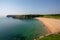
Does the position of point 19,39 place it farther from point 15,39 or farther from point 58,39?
point 58,39

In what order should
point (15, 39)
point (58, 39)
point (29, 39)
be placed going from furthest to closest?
point (15, 39), point (29, 39), point (58, 39)

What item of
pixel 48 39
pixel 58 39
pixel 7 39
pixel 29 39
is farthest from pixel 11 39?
pixel 58 39

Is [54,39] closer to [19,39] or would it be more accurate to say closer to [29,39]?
[29,39]

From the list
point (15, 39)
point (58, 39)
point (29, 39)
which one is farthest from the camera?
point (15, 39)

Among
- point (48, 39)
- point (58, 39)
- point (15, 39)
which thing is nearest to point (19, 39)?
point (15, 39)

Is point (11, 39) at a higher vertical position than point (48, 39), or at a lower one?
lower

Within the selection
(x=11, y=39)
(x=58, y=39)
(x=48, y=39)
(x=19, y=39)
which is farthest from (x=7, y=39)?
(x=58, y=39)

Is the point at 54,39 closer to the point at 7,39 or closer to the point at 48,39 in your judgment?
the point at 48,39

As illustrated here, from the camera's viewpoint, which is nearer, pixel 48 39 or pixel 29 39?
pixel 48 39
